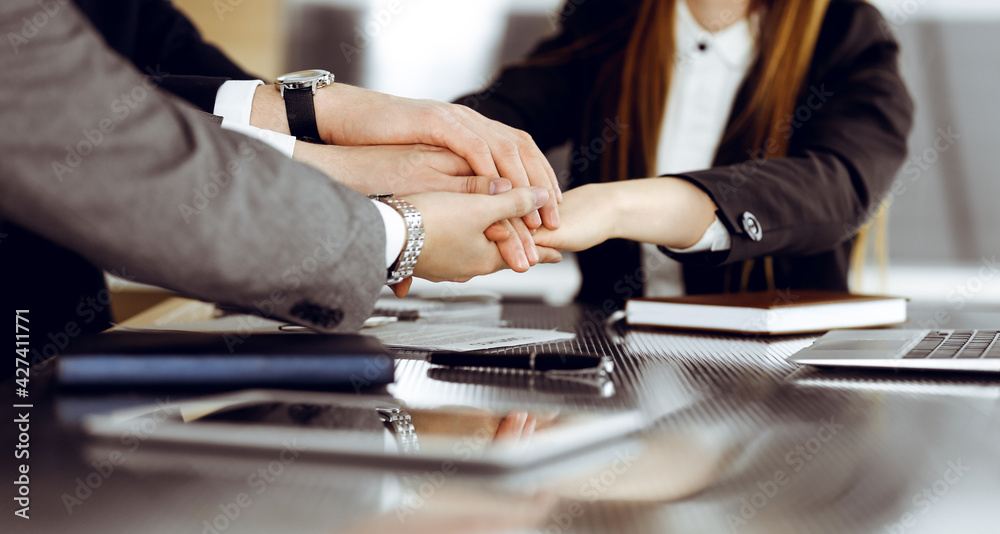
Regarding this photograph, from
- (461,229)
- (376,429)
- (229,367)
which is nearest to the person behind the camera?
(376,429)

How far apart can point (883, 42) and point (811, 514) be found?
1.41 m

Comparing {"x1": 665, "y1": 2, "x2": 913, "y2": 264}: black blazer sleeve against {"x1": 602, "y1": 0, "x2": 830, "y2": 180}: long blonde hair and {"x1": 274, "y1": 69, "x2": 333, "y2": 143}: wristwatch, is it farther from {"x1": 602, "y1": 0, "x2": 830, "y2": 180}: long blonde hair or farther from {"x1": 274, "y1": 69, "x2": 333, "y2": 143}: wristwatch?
{"x1": 274, "y1": 69, "x2": 333, "y2": 143}: wristwatch

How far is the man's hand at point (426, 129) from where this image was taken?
103cm

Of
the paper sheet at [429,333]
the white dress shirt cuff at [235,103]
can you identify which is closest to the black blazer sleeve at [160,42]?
the white dress shirt cuff at [235,103]

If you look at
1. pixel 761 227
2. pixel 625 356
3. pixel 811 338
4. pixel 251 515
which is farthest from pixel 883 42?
pixel 251 515

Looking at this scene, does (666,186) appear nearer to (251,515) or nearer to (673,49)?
(673,49)

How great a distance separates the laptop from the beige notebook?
0.08 metres

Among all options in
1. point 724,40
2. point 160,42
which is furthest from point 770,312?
point 160,42

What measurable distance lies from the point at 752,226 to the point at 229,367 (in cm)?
78

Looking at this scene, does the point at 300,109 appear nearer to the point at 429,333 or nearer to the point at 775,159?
the point at 429,333

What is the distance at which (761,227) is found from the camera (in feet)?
3.74

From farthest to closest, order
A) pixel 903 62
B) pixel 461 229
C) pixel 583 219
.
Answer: pixel 903 62 < pixel 583 219 < pixel 461 229

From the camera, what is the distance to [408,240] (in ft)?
2.47

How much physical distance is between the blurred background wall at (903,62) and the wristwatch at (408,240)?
67.9 inches
